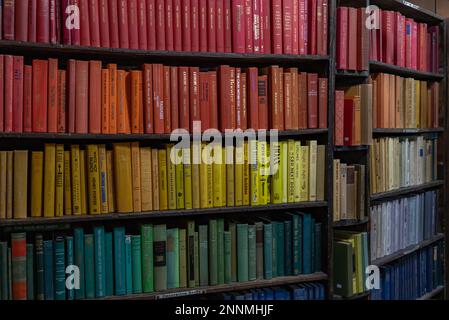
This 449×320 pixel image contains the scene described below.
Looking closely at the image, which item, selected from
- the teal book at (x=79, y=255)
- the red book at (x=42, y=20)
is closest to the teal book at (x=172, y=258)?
the teal book at (x=79, y=255)

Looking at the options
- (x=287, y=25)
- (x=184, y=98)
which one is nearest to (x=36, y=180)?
(x=184, y=98)

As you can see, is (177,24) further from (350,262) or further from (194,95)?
(350,262)

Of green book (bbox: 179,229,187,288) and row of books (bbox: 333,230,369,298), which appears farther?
row of books (bbox: 333,230,369,298)

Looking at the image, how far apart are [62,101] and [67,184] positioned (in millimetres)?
316

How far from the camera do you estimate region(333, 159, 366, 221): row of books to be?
1899mm

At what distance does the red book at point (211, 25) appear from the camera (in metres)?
1.65

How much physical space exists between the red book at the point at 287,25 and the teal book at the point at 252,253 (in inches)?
31.8

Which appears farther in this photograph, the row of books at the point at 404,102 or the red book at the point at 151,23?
the row of books at the point at 404,102

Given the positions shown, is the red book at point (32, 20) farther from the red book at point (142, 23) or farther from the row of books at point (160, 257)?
the row of books at point (160, 257)

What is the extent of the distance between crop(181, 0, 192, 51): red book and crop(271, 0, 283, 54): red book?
0.38m

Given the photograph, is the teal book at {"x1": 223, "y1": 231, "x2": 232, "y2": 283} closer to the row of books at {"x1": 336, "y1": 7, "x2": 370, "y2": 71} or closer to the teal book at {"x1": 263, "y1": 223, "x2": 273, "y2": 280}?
the teal book at {"x1": 263, "y1": 223, "x2": 273, "y2": 280}

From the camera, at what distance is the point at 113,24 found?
5.05 feet

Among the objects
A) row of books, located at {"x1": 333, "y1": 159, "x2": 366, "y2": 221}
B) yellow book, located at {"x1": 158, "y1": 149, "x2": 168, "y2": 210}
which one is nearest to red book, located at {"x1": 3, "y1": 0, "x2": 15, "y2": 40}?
yellow book, located at {"x1": 158, "y1": 149, "x2": 168, "y2": 210}
